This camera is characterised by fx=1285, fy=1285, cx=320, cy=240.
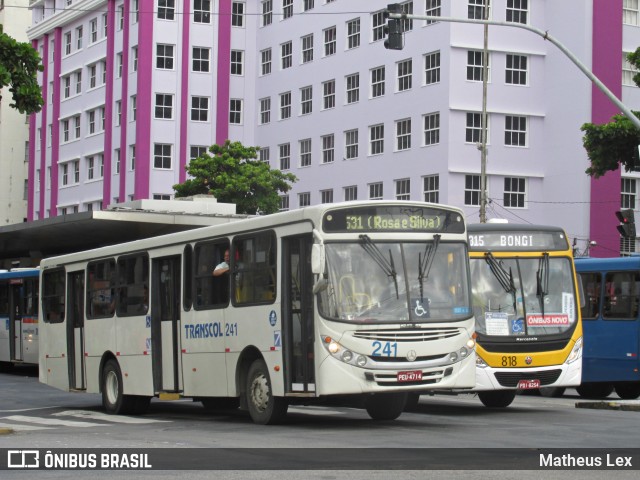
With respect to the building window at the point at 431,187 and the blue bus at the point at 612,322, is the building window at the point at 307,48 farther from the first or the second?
the blue bus at the point at 612,322

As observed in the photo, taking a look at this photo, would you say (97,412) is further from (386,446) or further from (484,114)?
(484,114)

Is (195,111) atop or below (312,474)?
atop

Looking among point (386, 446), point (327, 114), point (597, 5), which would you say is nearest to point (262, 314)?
point (386, 446)

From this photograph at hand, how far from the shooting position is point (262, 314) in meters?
17.3

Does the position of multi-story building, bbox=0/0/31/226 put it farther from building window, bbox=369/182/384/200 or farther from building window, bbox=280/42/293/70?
building window, bbox=369/182/384/200

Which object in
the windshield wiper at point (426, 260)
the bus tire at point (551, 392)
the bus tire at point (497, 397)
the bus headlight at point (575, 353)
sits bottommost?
the bus tire at point (551, 392)

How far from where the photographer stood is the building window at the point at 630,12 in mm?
60812

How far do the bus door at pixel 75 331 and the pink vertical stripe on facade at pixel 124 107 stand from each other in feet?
169

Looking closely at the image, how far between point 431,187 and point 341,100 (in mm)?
9848

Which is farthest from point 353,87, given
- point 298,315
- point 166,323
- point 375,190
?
point 298,315

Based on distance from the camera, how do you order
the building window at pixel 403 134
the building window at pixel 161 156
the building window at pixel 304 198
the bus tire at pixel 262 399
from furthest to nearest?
the building window at pixel 161 156, the building window at pixel 304 198, the building window at pixel 403 134, the bus tire at pixel 262 399

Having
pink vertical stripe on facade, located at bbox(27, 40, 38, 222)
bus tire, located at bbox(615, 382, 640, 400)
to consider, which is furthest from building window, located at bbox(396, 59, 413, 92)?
bus tire, located at bbox(615, 382, 640, 400)

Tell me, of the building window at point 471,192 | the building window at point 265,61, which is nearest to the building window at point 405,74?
the building window at point 471,192

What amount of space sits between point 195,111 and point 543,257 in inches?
2173
